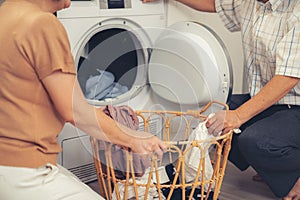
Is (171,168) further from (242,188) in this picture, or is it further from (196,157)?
(242,188)

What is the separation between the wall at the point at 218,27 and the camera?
2.04m

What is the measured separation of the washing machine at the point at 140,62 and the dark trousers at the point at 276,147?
294 millimetres

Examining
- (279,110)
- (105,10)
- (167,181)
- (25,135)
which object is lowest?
(167,181)

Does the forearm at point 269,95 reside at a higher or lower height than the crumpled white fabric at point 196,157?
higher

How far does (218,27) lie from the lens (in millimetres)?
2299

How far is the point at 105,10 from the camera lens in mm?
1761

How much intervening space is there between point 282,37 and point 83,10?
793 mm

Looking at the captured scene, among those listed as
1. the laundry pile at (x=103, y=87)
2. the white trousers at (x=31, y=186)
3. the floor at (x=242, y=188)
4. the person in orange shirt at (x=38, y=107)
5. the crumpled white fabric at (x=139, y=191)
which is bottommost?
the floor at (x=242, y=188)

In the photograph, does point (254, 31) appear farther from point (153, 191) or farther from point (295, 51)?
point (153, 191)

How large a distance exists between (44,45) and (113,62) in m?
1.02

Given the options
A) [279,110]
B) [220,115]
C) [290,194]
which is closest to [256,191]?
[290,194]

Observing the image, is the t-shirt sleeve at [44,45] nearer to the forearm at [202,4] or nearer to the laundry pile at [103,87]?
the laundry pile at [103,87]

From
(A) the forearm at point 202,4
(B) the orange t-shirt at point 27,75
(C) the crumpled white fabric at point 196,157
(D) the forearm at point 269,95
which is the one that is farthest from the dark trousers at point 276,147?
(B) the orange t-shirt at point 27,75

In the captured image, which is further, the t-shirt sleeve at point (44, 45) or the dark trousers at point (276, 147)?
the dark trousers at point (276, 147)
